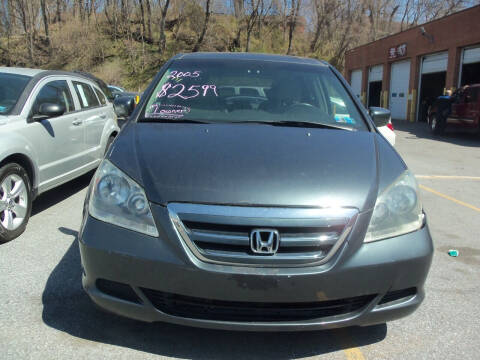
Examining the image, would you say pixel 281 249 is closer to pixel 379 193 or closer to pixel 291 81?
pixel 379 193

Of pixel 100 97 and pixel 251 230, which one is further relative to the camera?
pixel 100 97

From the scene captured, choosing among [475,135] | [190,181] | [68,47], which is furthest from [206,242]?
[68,47]

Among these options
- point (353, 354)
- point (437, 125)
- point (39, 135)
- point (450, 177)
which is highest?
point (39, 135)

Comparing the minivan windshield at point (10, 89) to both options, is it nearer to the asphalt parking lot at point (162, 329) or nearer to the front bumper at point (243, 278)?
the asphalt parking lot at point (162, 329)

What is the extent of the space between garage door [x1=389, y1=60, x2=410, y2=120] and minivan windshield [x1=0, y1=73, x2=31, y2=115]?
22.7 m

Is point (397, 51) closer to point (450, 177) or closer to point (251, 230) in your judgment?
point (450, 177)

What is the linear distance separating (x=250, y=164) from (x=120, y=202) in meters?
0.72

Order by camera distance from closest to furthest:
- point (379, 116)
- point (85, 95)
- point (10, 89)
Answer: point (379, 116) → point (10, 89) → point (85, 95)

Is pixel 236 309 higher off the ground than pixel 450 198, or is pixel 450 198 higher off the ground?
pixel 236 309

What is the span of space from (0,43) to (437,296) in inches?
1723

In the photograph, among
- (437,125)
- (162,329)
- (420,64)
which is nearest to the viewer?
(162,329)

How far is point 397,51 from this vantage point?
2431 cm

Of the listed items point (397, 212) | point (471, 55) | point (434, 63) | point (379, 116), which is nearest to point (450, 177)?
point (379, 116)

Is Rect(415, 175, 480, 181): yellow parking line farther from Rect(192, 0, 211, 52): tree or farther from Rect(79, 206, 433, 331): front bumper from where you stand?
Rect(192, 0, 211, 52): tree
